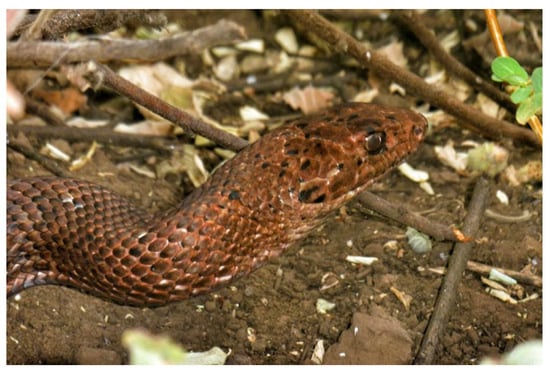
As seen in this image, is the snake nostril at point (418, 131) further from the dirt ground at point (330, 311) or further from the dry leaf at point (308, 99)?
the dry leaf at point (308, 99)

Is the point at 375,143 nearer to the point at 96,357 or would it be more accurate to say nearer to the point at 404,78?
the point at 404,78

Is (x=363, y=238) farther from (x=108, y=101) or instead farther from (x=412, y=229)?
(x=108, y=101)

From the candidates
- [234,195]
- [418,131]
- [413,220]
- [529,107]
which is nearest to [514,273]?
[413,220]

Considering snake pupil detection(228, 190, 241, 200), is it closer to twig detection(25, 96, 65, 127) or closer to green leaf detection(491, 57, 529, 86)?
green leaf detection(491, 57, 529, 86)

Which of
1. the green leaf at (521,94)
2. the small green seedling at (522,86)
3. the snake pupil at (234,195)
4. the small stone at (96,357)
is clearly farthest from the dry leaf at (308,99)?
the small stone at (96,357)

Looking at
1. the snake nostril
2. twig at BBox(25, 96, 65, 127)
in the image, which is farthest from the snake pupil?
twig at BBox(25, 96, 65, 127)

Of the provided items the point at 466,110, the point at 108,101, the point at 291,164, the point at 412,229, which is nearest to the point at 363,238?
the point at 412,229

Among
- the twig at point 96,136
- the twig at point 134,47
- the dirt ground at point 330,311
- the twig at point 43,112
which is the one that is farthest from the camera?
the twig at point 43,112
